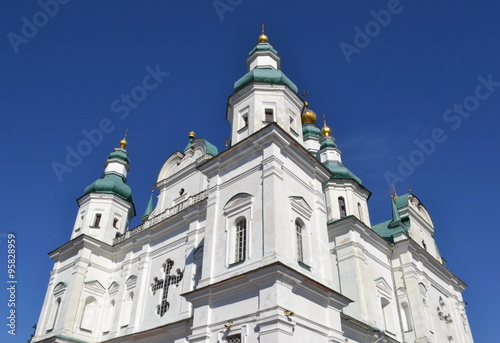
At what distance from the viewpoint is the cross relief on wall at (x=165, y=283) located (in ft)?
60.0

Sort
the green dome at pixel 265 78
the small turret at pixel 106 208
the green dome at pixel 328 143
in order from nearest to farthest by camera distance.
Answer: the green dome at pixel 265 78
the small turret at pixel 106 208
the green dome at pixel 328 143

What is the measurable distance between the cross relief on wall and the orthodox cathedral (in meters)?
0.07

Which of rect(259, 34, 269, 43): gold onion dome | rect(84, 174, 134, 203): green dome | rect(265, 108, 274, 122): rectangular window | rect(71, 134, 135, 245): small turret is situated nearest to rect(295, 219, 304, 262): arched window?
rect(265, 108, 274, 122): rectangular window

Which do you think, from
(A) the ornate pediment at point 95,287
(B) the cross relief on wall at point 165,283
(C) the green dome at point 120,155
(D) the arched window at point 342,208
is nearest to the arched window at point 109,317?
(A) the ornate pediment at point 95,287

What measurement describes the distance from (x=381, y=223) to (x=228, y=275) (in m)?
16.0

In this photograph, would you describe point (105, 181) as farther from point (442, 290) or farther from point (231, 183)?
point (442, 290)

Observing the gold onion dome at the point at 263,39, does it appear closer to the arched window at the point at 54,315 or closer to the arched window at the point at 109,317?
the arched window at the point at 109,317

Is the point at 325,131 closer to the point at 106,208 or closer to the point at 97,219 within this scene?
the point at 106,208

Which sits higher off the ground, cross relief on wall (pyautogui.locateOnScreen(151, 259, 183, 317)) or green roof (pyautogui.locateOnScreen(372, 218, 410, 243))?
green roof (pyautogui.locateOnScreen(372, 218, 410, 243))

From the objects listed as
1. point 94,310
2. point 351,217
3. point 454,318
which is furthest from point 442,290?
point 94,310

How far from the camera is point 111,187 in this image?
24.9m

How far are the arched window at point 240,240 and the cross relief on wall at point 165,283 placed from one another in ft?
18.0

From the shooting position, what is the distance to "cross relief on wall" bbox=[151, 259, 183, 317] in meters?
18.3

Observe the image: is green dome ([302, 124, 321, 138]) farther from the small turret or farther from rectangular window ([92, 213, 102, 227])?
rectangular window ([92, 213, 102, 227])
